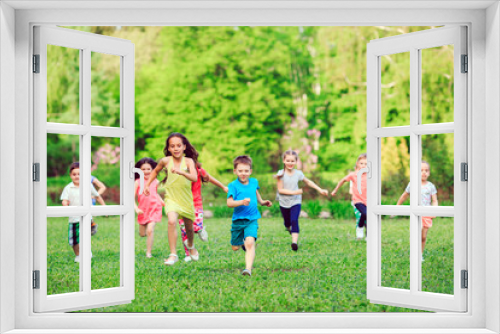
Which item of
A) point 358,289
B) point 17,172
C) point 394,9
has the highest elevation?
point 394,9

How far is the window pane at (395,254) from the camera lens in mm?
4688

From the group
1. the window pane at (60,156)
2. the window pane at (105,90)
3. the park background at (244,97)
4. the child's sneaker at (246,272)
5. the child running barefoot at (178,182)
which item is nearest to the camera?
the child's sneaker at (246,272)

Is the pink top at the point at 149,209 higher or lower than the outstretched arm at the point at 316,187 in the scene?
lower

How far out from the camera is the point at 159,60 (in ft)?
46.0

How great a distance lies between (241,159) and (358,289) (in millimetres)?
1593

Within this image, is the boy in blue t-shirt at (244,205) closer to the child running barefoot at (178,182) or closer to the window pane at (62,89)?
the child running barefoot at (178,182)

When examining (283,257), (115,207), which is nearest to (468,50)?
(115,207)

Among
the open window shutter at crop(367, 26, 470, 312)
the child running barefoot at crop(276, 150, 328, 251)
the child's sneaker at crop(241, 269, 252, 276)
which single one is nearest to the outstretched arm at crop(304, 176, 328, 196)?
the child running barefoot at crop(276, 150, 328, 251)

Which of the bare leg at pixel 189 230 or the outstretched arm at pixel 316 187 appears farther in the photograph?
the outstretched arm at pixel 316 187

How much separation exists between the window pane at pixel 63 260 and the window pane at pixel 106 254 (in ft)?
0.55

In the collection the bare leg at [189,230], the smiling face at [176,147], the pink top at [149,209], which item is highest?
the smiling face at [176,147]

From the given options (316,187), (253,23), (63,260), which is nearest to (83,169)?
(253,23)

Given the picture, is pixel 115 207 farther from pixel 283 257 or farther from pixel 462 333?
pixel 283 257

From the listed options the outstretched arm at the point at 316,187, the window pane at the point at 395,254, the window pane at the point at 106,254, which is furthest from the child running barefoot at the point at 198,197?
the window pane at the point at 395,254
